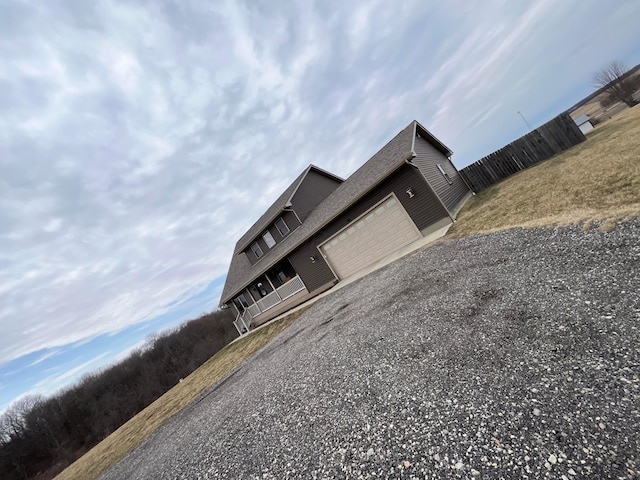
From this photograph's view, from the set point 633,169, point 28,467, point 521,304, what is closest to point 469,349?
point 521,304

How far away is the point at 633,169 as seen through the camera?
6.94 metres

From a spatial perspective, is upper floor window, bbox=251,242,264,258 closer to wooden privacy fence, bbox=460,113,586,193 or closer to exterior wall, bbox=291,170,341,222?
exterior wall, bbox=291,170,341,222

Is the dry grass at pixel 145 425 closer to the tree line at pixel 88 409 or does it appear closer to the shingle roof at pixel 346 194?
the shingle roof at pixel 346 194

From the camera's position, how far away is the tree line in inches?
1412

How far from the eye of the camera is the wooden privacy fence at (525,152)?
14266mm

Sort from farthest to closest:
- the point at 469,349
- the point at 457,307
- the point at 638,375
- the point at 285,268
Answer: the point at 285,268
the point at 457,307
the point at 469,349
the point at 638,375

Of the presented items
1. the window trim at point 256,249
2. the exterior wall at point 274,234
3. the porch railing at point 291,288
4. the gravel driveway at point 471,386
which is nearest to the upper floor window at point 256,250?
the window trim at point 256,249

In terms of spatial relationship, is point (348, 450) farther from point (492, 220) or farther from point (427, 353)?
point (492, 220)

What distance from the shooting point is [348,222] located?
47.4 ft

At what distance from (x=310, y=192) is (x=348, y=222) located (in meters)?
7.28

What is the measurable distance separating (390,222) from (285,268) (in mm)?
9783

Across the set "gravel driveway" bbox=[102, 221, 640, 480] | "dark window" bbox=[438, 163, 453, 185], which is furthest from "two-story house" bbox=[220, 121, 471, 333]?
"gravel driveway" bbox=[102, 221, 640, 480]

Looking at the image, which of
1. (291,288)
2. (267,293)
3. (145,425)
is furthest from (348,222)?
(145,425)

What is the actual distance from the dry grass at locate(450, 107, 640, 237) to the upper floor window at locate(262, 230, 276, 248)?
13.6 metres
